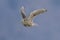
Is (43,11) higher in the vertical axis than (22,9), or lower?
lower

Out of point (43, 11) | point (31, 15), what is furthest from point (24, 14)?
point (43, 11)

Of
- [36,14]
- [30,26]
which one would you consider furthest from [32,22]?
[36,14]

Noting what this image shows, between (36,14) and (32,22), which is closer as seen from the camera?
(36,14)

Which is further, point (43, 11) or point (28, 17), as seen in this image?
point (28, 17)

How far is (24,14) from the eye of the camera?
774cm

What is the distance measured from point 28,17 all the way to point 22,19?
0.78ft

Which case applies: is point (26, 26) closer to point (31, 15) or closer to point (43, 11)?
point (31, 15)

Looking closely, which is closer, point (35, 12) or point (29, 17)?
point (35, 12)

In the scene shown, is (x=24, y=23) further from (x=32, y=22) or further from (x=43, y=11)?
(x=43, y=11)

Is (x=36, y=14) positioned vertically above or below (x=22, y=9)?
below

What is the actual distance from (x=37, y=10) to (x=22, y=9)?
0.67m

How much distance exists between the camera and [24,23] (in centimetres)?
818

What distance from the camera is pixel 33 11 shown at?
784cm

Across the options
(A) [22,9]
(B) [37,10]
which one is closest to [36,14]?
(B) [37,10]
